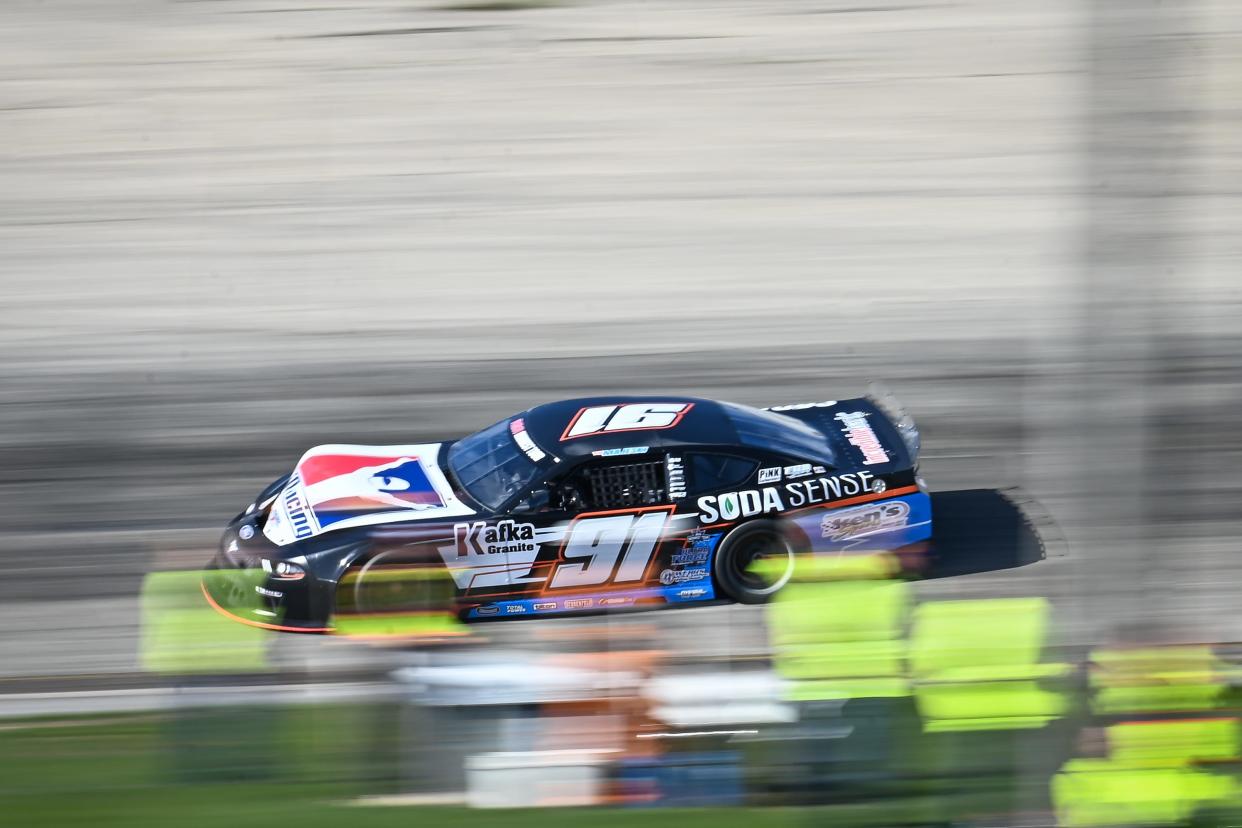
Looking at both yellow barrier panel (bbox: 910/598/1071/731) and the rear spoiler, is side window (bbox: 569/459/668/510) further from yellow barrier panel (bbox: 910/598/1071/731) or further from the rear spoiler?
yellow barrier panel (bbox: 910/598/1071/731)

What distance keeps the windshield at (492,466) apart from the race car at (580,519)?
1 centimetres

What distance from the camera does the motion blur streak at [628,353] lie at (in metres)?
5.18

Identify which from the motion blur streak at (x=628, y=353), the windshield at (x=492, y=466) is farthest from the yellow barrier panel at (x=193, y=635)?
the windshield at (x=492, y=466)

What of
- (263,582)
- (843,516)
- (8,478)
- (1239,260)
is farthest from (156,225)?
(1239,260)

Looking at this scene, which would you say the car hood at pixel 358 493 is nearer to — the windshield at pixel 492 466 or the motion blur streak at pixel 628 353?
the windshield at pixel 492 466

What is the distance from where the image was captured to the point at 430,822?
536 centimetres

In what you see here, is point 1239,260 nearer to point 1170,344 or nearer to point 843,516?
point 1170,344

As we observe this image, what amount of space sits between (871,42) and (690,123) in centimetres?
325

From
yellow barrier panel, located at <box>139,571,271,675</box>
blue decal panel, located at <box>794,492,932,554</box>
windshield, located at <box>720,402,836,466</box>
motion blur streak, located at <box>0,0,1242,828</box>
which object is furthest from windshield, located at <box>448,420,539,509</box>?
yellow barrier panel, located at <box>139,571,271,675</box>

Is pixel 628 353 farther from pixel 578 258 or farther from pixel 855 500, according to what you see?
pixel 855 500

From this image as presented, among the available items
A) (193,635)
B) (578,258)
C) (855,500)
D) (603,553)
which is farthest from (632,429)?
(578,258)

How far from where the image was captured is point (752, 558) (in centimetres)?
794

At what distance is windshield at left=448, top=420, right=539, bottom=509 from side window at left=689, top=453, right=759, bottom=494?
2.95 feet

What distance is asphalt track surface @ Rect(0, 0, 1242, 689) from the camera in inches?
311
